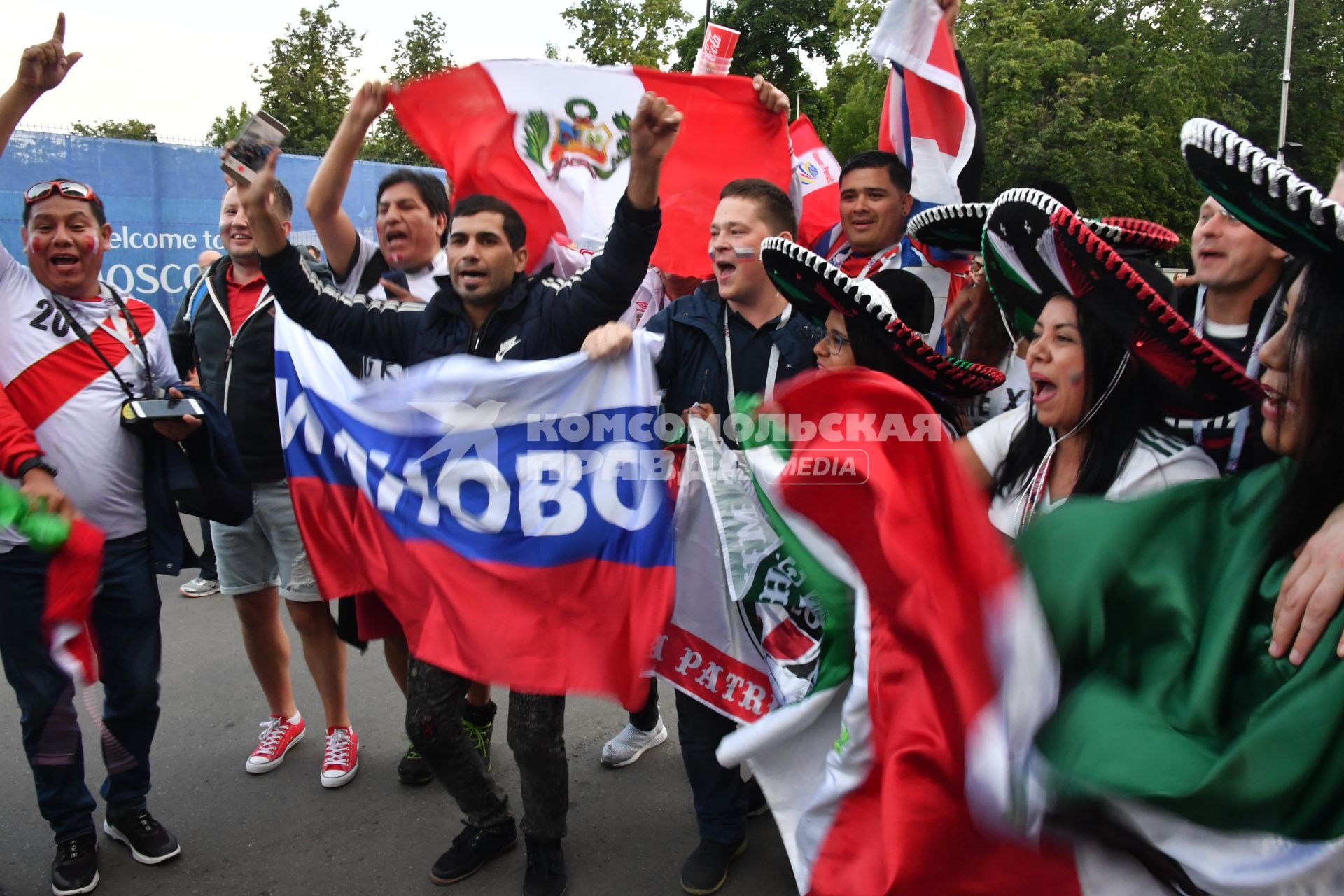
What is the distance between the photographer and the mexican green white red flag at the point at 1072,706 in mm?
1262

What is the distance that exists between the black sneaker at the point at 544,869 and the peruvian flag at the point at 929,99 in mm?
2643

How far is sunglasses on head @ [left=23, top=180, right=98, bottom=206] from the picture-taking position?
3070mm

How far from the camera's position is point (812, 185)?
5.04 metres

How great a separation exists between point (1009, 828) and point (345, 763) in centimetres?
291

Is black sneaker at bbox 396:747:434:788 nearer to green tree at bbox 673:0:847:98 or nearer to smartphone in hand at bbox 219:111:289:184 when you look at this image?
smartphone in hand at bbox 219:111:289:184

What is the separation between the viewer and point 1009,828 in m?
1.37

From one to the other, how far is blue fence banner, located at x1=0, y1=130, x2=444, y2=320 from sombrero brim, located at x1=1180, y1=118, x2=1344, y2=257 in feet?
28.6

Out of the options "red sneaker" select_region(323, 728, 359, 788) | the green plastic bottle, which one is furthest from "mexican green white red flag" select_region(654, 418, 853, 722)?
the green plastic bottle

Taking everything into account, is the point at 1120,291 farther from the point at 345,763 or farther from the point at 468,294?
the point at 345,763

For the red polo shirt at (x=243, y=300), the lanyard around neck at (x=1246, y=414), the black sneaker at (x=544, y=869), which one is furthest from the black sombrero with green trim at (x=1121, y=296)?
the red polo shirt at (x=243, y=300)

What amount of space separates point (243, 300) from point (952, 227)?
2658mm

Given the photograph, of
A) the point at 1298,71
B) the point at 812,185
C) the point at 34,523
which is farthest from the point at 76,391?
the point at 1298,71

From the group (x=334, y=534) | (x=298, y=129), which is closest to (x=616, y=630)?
(x=334, y=534)

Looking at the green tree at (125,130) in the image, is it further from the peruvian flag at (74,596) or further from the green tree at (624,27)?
the peruvian flag at (74,596)
